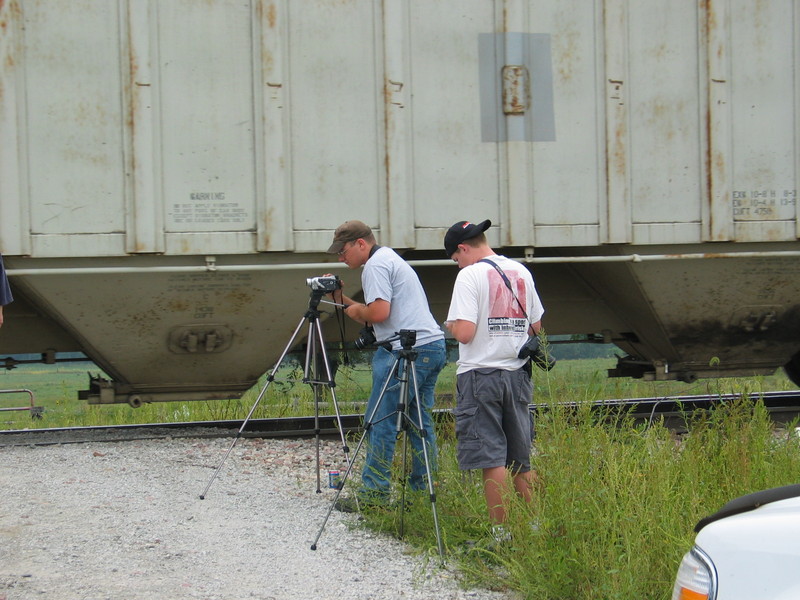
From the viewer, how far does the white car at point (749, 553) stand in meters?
2.17

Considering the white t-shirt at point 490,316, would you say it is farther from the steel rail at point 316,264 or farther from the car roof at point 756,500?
the steel rail at point 316,264

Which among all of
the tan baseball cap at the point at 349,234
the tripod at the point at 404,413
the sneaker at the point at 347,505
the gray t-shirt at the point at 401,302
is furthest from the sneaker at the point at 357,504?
the tan baseball cap at the point at 349,234

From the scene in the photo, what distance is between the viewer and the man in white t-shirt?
457 centimetres

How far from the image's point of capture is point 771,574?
7.14 ft

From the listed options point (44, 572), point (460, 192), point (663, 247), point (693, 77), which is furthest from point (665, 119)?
point (44, 572)

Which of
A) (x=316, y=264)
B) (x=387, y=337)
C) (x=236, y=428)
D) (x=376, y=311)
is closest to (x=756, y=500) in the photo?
(x=376, y=311)

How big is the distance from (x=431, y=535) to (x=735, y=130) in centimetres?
496

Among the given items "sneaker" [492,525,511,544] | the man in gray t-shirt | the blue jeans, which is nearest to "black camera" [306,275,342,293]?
the man in gray t-shirt

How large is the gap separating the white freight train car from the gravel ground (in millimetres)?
1243

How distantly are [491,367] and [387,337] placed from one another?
1.02m

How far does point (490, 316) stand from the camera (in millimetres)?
4652

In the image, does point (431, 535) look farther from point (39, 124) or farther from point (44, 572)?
point (39, 124)

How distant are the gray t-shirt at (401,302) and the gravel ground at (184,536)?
119cm

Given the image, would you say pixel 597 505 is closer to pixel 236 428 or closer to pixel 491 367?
pixel 491 367
